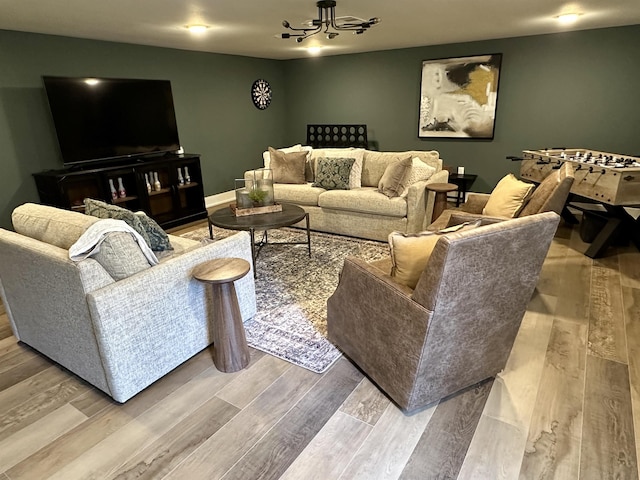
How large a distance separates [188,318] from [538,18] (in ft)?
14.1

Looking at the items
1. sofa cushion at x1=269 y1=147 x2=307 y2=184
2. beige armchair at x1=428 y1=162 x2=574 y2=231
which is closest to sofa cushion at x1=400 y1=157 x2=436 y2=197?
beige armchair at x1=428 y1=162 x2=574 y2=231

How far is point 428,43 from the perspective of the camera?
526cm

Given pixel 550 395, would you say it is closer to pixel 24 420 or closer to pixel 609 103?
pixel 24 420

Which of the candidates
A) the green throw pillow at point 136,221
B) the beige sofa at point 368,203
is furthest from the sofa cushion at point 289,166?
the green throw pillow at point 136,221

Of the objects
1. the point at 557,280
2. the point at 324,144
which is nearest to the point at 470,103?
the point at 324,144

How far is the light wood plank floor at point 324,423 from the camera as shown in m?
1.55

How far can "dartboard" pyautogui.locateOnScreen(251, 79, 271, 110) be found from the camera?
642cm

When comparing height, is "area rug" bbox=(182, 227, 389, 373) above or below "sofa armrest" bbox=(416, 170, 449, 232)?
below

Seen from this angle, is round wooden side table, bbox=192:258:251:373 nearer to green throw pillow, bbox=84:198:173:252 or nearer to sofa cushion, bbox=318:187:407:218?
green throw pillow, bbox=84:198:173:252

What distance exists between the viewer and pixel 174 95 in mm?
5227

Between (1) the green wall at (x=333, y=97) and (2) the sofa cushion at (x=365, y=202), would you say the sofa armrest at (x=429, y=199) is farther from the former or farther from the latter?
(1) the green wall at (x=333, y=97)

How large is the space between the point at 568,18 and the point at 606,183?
1.91m

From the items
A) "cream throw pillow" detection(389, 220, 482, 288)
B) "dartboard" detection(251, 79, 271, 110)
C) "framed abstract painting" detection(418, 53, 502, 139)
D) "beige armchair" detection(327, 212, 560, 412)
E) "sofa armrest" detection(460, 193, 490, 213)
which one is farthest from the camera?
"dartboard" detection(251, 79, 271, 110)

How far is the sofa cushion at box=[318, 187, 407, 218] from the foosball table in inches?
61.2
